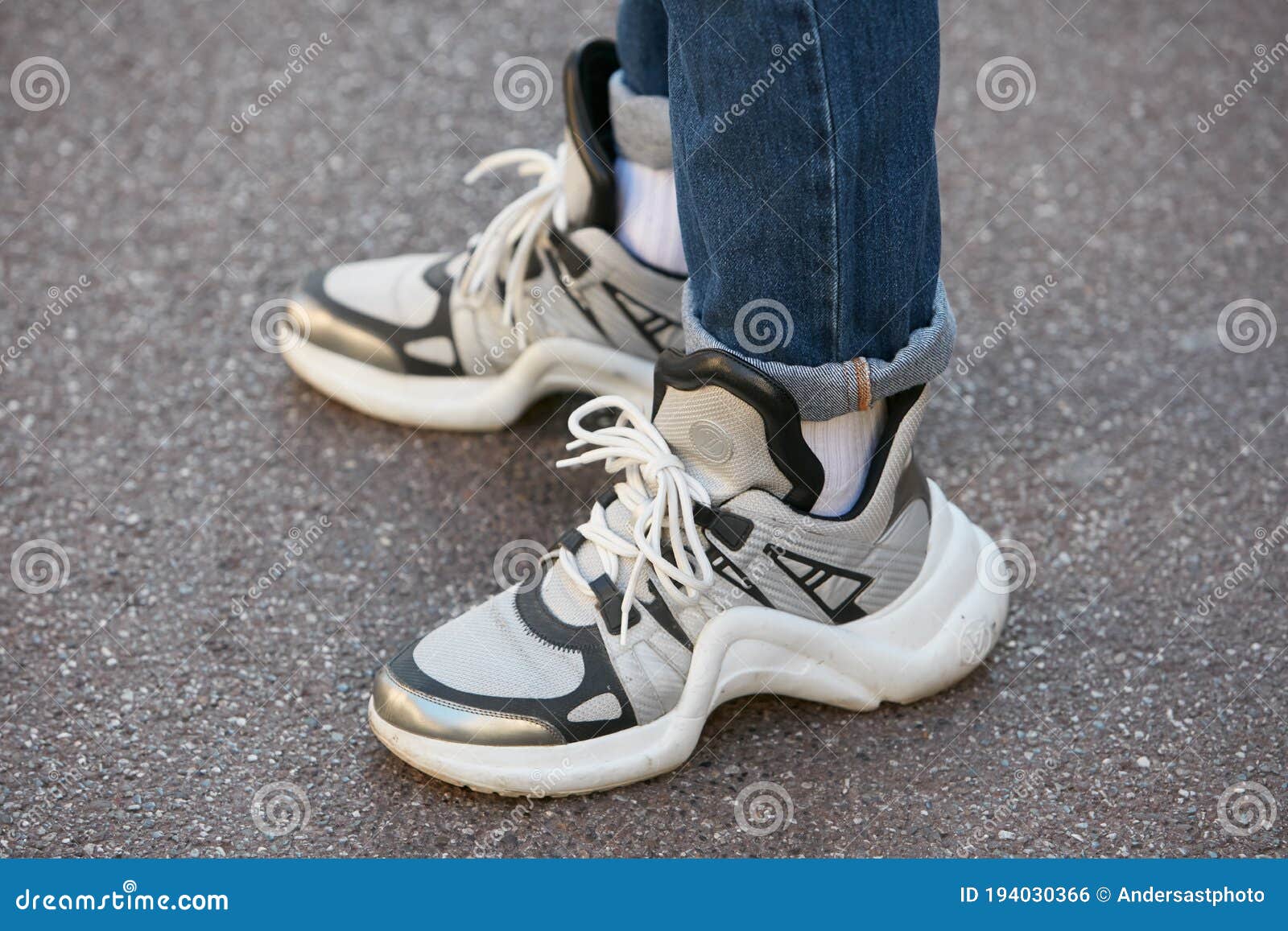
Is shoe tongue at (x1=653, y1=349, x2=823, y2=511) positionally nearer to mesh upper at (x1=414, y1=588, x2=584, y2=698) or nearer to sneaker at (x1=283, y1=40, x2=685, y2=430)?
mesh upper at (x1=414, y1=588, x2=584, y2=698)

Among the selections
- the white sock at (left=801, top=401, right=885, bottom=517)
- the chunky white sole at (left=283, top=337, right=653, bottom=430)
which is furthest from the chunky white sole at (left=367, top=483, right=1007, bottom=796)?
the chunky white sole at (left=283, top=337, right=653, bottom=430)

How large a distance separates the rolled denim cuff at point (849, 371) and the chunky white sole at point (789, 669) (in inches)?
9.0

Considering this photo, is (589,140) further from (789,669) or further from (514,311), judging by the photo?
(789,669)

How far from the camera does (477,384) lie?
1.71 meters

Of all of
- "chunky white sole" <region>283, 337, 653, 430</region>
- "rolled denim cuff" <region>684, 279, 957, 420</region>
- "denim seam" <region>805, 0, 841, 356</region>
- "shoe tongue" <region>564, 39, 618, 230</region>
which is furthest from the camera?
"chunky white sole" <region>283, 337, 653, 430</region>

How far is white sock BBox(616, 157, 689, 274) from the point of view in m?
1.54

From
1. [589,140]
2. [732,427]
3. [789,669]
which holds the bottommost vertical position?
[789,669]

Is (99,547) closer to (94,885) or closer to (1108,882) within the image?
(94,885)

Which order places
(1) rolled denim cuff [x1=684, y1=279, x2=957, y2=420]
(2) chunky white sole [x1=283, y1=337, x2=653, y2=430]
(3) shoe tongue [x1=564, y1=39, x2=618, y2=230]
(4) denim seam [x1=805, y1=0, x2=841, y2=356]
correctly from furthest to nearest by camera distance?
(2) chunky white sole [x1=283, y1=337, x2=653, y2=430] < (3) shoe tongue [x1=564, y1=39, x2=618, y2=230] < (1) rolled denim cuff [x1=684, y1=279, x2=957, y2=420] < (4) denim seam [x1=805, y1=0, x2=841, y2=356]

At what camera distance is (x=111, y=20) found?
2.61 m

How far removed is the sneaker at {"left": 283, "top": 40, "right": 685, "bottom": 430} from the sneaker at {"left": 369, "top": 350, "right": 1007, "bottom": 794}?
1.03 ft

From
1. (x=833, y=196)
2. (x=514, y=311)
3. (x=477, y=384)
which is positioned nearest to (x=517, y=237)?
(x=514, y=311)

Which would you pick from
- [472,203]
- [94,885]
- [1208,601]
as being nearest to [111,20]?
[472,203]

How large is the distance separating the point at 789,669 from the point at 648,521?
23 centimetres
